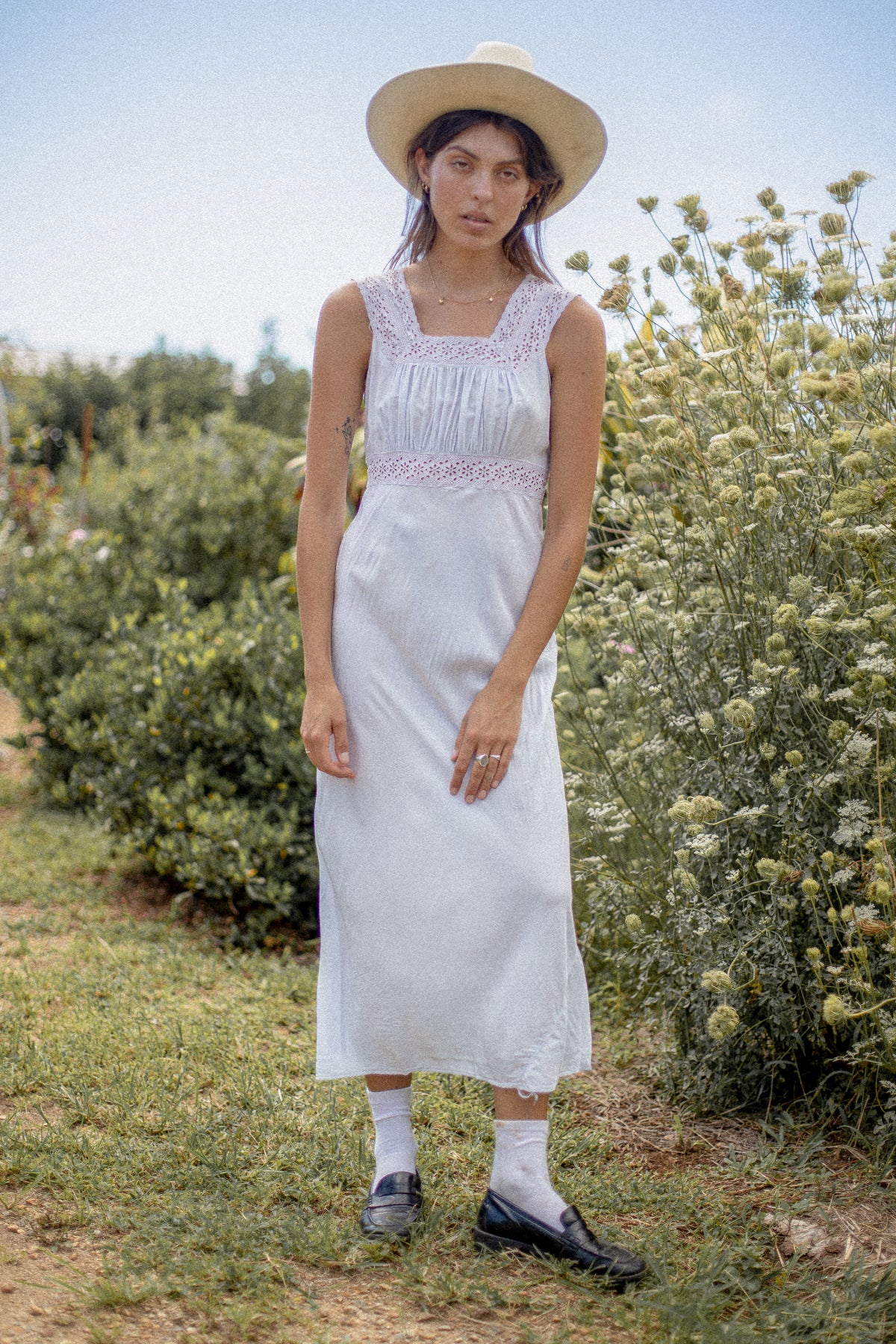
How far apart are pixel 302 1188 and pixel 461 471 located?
1.35m

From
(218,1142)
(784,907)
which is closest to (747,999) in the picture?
(784,907)

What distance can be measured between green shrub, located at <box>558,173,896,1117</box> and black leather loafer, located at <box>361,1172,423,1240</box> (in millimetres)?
606

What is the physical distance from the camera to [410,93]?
2.07 meters

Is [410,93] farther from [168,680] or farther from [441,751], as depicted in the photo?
[168,680]

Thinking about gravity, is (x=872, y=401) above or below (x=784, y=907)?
above

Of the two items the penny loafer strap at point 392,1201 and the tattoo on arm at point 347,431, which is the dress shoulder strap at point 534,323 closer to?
the tattoo on arm at point 347,431

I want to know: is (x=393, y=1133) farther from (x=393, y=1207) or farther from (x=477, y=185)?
(x=477, y=185)

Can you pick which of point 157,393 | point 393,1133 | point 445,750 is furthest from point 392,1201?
point 157,393

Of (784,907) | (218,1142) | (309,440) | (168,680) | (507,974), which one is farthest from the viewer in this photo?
(168,680)

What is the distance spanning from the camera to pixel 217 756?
4406 mm

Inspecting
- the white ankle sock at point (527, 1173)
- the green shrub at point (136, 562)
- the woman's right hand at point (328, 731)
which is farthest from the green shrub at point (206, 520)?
the white ankle sock at point (527, 1173)

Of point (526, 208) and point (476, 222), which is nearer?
point (476, 222)

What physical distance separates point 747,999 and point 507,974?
673 millimetres

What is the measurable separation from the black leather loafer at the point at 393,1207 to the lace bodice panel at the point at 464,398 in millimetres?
1217
